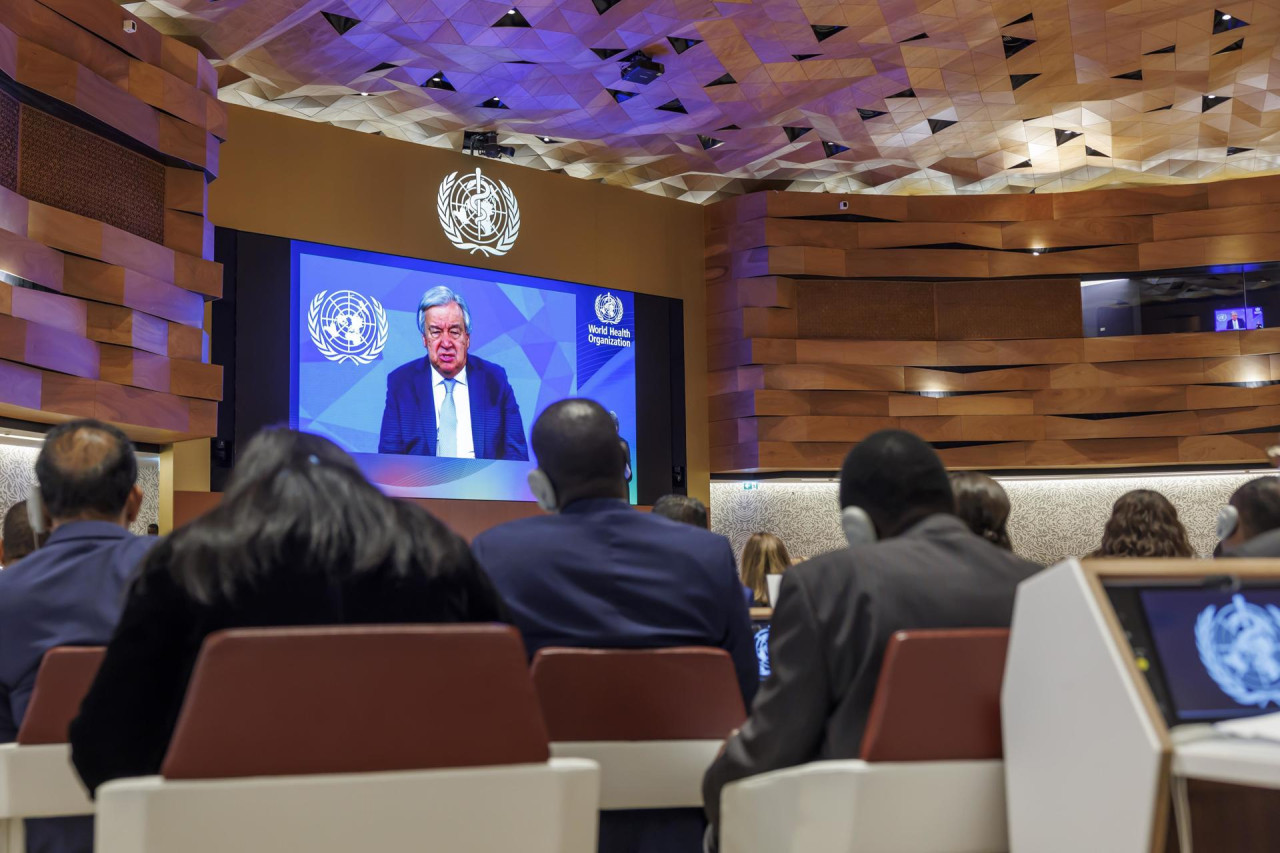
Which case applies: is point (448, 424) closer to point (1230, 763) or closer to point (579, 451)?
point (579, 451)

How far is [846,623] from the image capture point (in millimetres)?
1646

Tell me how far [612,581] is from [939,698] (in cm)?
79

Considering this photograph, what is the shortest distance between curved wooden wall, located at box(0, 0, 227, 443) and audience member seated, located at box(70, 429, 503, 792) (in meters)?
5.44

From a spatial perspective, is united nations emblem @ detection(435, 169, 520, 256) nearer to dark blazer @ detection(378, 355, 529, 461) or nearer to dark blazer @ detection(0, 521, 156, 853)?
dark blazer @ detection(378, 355, 529, 461)

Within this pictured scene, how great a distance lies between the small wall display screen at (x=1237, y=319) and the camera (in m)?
11.2

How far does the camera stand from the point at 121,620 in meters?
1.42

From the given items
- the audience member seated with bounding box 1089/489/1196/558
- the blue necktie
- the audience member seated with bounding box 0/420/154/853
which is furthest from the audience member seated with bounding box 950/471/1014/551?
the blue necktie

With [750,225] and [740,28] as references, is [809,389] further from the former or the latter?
[740,28]

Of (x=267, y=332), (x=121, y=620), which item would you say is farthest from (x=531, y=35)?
(x=121, y=620)

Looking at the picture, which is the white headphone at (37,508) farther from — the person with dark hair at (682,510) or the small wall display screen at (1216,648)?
the person with dark hair at (682,510)

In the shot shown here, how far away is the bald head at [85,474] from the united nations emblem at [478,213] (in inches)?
307

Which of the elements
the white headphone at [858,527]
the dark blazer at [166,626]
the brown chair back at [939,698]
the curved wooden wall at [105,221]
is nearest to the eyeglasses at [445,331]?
the curved wooden wall at [105,221]

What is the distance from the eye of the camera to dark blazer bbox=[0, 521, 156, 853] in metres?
2.00

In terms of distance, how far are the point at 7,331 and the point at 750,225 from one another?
23.1 ft
